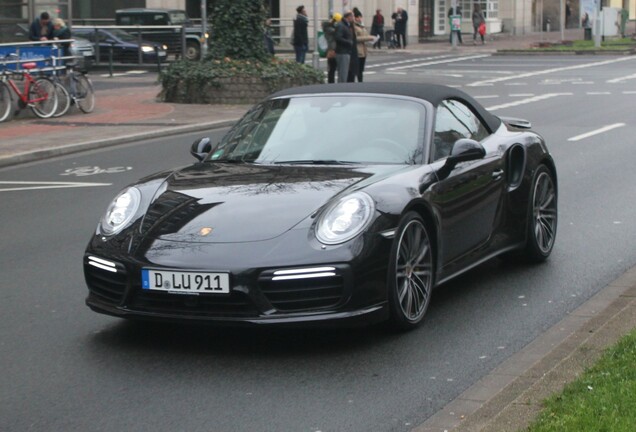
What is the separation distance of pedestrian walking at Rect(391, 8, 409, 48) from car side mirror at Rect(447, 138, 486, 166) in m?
50.9

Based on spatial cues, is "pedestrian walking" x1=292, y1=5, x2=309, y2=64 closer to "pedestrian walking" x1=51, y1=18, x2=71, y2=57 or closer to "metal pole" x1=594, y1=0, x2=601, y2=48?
"pedestrian walking" x1=51, y1=18, x2=71, y2=57

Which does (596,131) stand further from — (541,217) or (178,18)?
(178,18)

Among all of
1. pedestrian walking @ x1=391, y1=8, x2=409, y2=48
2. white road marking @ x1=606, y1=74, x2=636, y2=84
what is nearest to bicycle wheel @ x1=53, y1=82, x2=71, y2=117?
white road marking @ x1=606, y1=74, x2=636, y2=84

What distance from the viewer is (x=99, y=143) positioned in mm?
18828

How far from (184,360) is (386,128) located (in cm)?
216

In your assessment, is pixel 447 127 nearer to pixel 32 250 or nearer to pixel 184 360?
pixel 184 360

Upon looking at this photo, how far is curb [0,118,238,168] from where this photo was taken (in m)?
17.1

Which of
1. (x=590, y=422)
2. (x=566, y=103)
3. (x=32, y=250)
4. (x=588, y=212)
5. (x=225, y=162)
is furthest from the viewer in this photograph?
(x=566, y=103)

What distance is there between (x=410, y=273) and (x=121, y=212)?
5.51ft

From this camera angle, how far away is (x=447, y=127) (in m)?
8.02

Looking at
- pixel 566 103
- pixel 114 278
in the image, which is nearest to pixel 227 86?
pixel 566 103

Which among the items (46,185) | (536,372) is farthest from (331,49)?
(536,372)

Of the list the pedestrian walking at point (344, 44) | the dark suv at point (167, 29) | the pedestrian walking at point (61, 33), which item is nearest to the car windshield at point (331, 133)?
the pedestrian walking at point (61, 33)

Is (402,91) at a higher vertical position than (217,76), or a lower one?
higher
